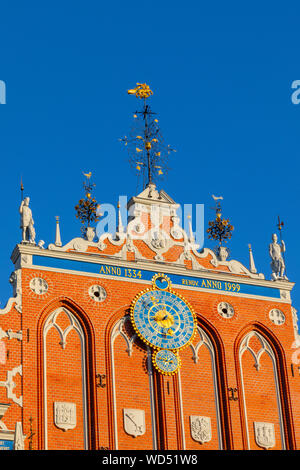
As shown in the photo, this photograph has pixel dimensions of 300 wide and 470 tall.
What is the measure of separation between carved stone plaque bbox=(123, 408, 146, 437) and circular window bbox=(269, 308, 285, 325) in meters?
5.90

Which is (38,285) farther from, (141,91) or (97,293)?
(141,91)

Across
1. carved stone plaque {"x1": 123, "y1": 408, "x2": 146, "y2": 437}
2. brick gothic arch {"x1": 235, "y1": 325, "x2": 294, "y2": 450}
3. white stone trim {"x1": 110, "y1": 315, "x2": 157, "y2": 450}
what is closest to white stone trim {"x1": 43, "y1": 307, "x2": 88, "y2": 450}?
white stone trim {"x1": 110, "y1": 315, "x2": 157, "y2": 450}

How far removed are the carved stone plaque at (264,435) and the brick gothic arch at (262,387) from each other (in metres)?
0.03

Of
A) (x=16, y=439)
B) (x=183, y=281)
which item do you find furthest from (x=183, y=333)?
(x=16, y=439)

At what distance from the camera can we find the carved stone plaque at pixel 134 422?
36.9 meters

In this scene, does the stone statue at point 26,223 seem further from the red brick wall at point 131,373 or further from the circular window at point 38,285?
the circular window at point 38,285

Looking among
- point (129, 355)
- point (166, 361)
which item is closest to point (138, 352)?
point (129, 355)

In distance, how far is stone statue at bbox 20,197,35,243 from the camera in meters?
37.9

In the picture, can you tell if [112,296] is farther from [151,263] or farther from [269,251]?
[269,251]

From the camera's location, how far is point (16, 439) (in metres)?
32.1

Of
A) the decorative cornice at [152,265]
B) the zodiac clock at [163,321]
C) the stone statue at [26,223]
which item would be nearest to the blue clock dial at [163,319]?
the zodiac clock at [163,321]

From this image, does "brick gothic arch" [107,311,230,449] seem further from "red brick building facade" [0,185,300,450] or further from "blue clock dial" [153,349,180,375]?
"blue clock dial" [153,349,180,375]

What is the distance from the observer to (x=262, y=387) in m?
39.6

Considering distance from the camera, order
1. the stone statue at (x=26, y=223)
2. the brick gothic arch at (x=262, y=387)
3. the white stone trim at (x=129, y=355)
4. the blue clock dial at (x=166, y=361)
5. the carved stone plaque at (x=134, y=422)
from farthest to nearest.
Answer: the brick gothic arch at (x=262, y=387) → the blue clock dial at (x=166, y=361) → the stone statue at (x=26, y=223) → the white stone trim at (x=129, y=355) → the carved stone plaque at (x=134, y=422)
